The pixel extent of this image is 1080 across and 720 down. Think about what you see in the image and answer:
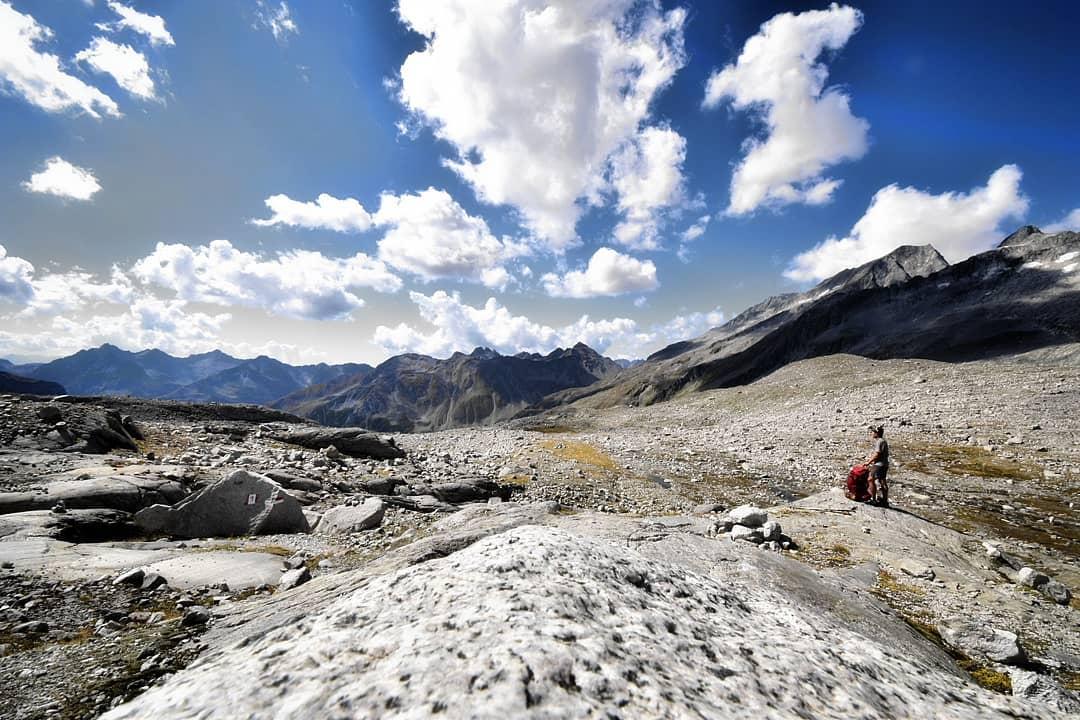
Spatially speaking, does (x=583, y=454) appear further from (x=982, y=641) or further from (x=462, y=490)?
(x=982, y=641)

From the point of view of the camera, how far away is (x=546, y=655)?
311 centimetres

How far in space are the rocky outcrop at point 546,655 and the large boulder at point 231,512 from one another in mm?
7748

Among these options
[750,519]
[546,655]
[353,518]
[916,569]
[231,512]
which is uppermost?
[546,655]

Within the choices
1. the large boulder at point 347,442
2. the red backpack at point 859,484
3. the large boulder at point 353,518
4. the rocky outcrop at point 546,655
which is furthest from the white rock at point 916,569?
the large boulder at point 347,442

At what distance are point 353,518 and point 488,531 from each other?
20.7 feet

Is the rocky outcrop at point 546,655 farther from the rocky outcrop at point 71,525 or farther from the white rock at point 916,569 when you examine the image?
the rocky outcrop at point 71,525

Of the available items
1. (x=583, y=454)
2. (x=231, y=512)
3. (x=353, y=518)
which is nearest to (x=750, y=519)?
(x=353, y=518)

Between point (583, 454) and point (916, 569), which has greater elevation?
point (916, 569)

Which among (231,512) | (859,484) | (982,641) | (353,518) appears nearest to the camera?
(982,641)

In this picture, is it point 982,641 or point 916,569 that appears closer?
point 982,641

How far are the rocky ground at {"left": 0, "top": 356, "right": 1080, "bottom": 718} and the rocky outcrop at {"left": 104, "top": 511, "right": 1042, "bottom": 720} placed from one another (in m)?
0.09

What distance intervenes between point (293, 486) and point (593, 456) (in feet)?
79.3

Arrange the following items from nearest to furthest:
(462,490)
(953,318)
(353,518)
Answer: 1. (353,518)
2. (462,490)
3. (953,318)

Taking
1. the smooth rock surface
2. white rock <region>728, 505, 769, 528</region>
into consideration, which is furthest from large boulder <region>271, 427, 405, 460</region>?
the smooth rock surface
